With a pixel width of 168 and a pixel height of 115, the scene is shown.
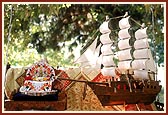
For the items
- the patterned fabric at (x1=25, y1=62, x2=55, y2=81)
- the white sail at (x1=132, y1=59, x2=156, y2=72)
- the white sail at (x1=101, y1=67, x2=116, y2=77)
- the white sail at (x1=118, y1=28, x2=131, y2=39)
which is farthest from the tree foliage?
the patterned fabric at (x1=25, y1=62, x2=55, y2=81)

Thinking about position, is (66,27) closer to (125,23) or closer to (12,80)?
(125,23)

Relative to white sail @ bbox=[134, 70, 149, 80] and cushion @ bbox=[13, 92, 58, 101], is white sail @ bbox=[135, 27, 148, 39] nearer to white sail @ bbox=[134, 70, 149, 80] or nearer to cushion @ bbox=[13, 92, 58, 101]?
white sail @ bbox=[134, 70, 149, 80]

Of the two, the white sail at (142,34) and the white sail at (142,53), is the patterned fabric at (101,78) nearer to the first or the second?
the white sail at (142,53)

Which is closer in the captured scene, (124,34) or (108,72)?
(108,72)

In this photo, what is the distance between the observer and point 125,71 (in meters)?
3.05

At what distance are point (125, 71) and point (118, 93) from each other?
0.97 ft

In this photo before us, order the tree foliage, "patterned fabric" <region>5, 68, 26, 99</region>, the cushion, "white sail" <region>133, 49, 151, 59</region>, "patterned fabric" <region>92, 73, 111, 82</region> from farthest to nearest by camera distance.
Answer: the tree foliage < "white sail" <region>133, 49, 151, 59</region> < "patterned fabric" <region>92, 73, 111, 82</region> < "patterned fabric" <region>5, 68, 26, 99</region> < the cushion

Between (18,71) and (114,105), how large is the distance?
812 mm

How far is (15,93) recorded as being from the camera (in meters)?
2.67

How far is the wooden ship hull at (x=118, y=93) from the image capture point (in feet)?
9.20

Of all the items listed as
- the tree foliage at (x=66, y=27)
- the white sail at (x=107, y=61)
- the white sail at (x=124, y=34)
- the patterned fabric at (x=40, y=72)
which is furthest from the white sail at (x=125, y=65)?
the tree foliage at (x=66, y=27)

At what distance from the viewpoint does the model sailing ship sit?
9.27 feet

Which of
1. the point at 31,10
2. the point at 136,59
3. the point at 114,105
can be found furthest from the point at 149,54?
the point at 31,10

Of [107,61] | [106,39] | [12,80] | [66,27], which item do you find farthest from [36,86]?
[66,27]
